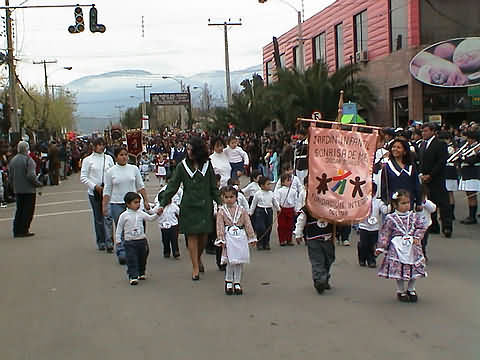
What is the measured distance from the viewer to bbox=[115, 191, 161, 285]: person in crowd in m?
8.80

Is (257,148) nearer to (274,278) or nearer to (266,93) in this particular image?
(266,93)

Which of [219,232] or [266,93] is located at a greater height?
[266,93]

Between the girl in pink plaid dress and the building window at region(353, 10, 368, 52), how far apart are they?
29457mm

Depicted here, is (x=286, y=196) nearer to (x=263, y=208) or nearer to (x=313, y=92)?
(x=263, y=208)

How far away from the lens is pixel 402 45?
31281 mm

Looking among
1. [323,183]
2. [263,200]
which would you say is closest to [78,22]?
[263,200]

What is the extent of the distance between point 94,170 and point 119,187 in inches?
47.5

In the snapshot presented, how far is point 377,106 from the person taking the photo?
34.4 metres

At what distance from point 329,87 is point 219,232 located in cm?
2509

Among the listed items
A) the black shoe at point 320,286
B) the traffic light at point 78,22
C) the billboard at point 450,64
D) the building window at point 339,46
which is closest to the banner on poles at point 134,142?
the traffic light at point 78,22

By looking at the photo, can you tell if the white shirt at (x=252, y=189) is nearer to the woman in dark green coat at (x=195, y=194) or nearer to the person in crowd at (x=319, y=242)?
the woman in dark green coat at (x=195, y=194)

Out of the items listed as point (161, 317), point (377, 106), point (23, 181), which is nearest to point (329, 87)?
point (377, 106)

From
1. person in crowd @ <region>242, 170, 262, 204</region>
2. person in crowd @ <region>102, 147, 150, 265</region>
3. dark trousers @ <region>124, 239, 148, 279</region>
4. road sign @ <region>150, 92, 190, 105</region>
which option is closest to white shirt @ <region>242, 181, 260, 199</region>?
person in crowd @ <region>242, 170, 262, 204</region>

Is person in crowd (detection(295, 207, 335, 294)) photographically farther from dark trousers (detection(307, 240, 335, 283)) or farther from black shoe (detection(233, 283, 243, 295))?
black shoe (detection(233, 283, 243, 295))
